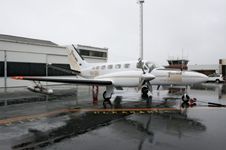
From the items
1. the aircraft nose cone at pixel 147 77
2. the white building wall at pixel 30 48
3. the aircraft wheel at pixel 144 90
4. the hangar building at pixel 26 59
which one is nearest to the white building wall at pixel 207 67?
the hangar building at pixel 26 59

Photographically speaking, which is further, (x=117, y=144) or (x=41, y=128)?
(x=41, y=128)

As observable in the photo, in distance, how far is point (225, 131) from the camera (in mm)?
8234

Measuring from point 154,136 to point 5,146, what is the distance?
14.6 feet

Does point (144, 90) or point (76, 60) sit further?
point (76, 60)

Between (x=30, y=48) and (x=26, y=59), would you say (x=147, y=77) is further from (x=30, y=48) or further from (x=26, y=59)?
(x=30, y=48)

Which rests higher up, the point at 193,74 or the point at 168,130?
the point at 193,74

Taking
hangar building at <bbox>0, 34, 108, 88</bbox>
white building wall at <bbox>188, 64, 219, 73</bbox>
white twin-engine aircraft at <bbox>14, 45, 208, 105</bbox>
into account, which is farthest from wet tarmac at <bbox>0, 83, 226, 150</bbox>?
white building wall at <bbox>188, 64, 219, 73</bbox>

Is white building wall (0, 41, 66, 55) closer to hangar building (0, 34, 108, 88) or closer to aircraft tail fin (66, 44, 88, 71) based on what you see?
hangar building (0, 34, 108, 88)

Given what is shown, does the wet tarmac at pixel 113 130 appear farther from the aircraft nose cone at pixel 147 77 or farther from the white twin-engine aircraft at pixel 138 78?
the white twin-engine aircraft at pixel 138 78

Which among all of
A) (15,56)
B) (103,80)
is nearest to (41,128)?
(103,80)

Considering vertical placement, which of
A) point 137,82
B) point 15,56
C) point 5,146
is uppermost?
point 15,56

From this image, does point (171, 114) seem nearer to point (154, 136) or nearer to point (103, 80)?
point (154, 136)

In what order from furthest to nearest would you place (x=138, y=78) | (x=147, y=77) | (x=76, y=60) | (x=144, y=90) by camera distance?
(x=76, y=60)
(x=144, y=90)
(x=138, y=78)
(x=147, y=77)

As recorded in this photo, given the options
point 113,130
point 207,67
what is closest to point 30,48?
point 113,130
